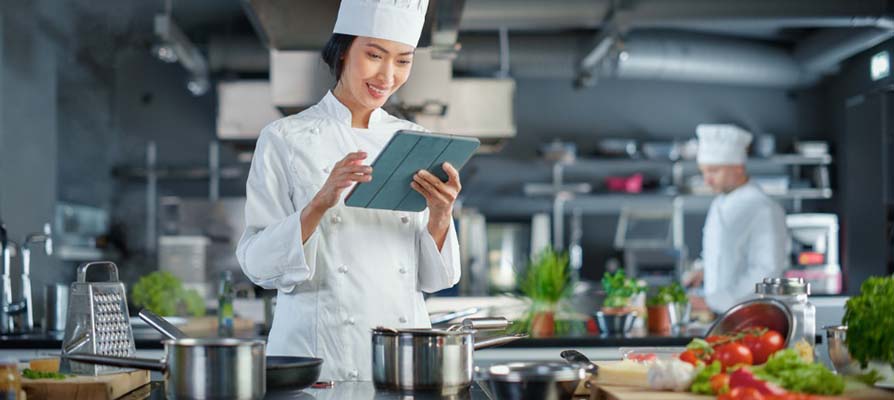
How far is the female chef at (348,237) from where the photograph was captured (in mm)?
2131

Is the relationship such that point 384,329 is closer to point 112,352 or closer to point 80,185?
point 112,352

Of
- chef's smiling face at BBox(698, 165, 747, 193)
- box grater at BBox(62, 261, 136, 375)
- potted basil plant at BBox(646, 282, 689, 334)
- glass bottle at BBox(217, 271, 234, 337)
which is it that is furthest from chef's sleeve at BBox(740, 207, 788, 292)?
box grater at BBox(62, 261, 136, 375)

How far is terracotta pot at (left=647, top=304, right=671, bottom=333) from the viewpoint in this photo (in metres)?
3.94

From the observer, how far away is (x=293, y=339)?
2160mm

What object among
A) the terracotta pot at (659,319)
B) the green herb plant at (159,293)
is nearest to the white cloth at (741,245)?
the terracotta pot at (659,319)

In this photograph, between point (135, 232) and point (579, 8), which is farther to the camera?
point (135, 232)

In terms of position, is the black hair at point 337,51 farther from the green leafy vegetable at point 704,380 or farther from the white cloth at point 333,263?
the green leafy vegetable at point 704,380

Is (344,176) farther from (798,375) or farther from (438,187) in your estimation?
(798,375)

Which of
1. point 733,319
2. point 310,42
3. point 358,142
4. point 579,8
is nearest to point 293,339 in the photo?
point 358,142

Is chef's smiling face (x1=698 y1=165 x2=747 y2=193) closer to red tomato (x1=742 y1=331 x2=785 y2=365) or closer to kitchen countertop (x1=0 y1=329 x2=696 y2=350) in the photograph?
kitchen countertop (x1=0 y1=329 x2=696 y2=350)

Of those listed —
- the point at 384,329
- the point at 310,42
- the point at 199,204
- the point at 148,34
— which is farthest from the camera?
the point at 148,34

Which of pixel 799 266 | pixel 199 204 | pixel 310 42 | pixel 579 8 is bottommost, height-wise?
pixel 799 266

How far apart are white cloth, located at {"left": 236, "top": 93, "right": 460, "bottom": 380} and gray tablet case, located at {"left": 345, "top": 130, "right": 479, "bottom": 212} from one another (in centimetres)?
14

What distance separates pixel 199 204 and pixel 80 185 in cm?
116
